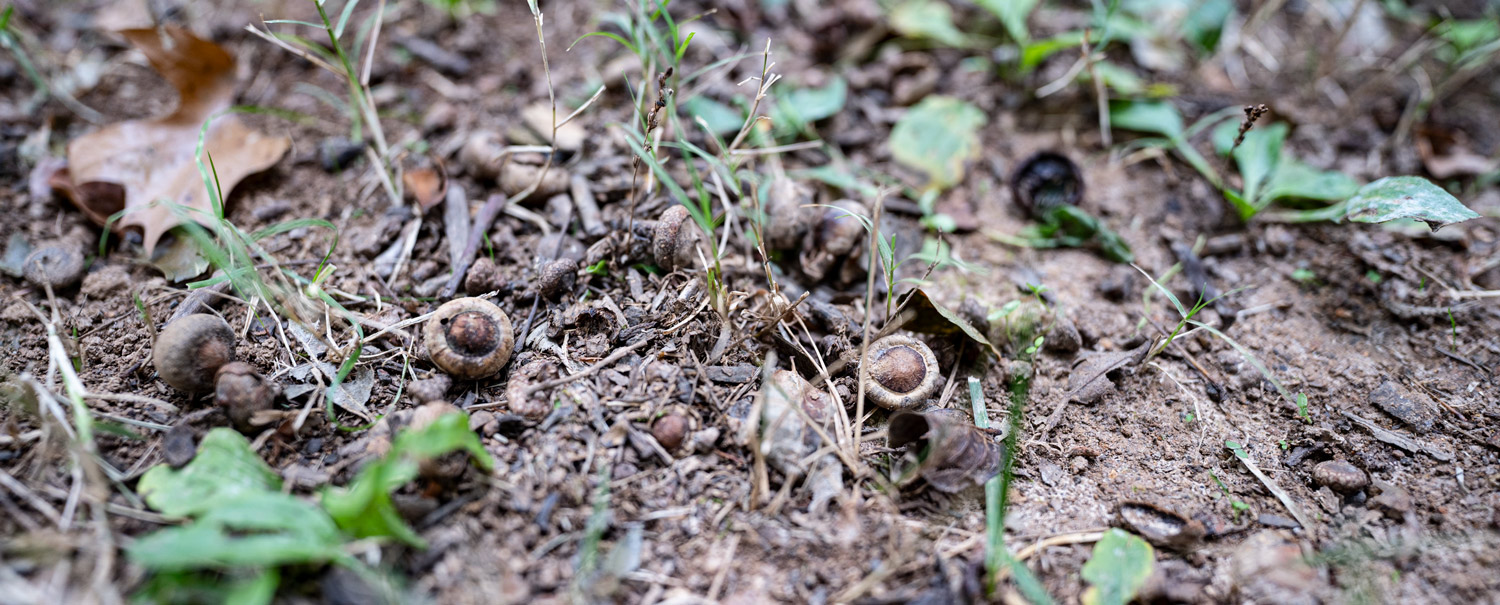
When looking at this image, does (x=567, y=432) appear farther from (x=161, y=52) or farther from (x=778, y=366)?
(x=161, y=52)

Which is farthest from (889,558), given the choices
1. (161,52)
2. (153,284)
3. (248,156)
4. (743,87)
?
(161,52)

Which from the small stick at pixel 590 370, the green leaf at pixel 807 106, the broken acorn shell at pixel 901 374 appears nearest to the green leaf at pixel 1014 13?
the green leaf at pixel 807 106

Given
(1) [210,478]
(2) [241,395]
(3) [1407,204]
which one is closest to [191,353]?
(2) [241,395]

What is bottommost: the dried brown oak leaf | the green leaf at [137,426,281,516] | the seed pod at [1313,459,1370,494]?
the seed pod at [1313,459,1370,494]

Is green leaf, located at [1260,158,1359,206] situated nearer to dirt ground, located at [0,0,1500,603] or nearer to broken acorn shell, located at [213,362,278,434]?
dirt ground, located at [0,0,1500,603]

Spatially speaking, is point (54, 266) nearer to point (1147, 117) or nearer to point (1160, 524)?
point (1160, 524)

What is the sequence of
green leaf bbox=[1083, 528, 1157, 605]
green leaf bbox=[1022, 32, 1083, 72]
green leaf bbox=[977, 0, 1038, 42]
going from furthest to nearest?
green leaf bbox=[977, 0, 1038, 42] → green leaf bbox=[1022, 32, 1083, 72] → green leaf bbox=[1083, 528, 1157, 605]

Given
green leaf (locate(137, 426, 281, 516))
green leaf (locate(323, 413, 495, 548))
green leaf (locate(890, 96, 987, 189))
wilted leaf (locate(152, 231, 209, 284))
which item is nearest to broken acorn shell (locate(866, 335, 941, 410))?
green leaf (locate(890, 96, 987, 189))
